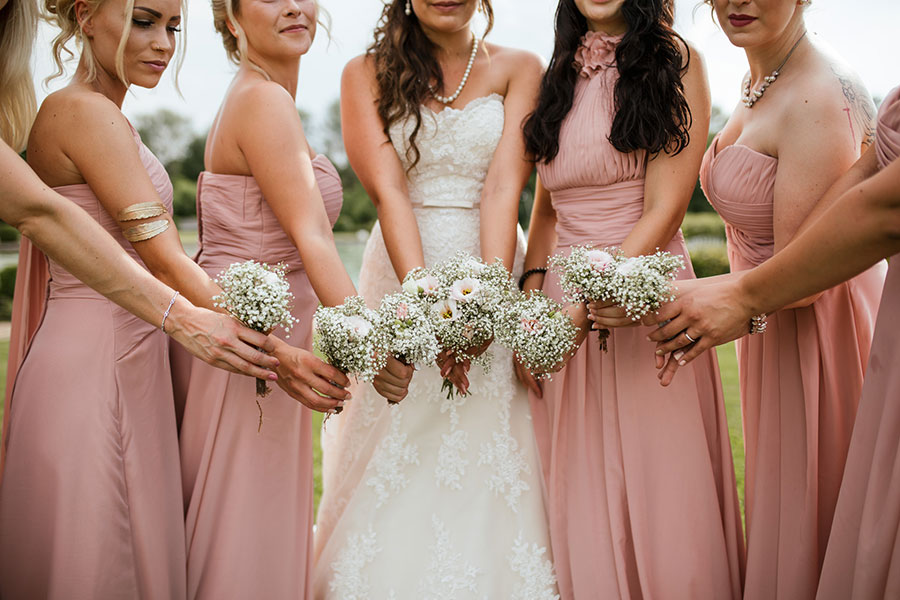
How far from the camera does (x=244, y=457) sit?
12.1ft

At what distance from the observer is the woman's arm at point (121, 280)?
2916 millimetres

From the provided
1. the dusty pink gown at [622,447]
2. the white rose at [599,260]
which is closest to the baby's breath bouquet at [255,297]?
the white rose at [599,260]

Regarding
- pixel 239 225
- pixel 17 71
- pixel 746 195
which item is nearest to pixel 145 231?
pixel 239 225

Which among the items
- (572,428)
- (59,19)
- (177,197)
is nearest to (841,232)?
(572,428)

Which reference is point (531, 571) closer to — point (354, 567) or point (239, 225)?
point (354, 567)

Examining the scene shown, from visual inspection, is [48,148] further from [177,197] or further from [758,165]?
[177,197]

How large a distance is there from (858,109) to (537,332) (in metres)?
1.89

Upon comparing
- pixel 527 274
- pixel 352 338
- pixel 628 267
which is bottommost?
pixel 352 338

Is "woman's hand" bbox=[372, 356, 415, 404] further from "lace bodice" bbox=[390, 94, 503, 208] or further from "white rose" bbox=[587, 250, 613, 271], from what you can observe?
"lace bodice" bbox=[390, 94, 503, 208]

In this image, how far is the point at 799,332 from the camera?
11.9ft

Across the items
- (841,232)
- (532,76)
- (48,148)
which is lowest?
(841,232)

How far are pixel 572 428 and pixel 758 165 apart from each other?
169 centimetres

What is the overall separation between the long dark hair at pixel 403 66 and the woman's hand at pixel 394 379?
4.69 ft

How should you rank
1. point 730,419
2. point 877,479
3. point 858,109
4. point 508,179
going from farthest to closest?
point 730,419, point 508,179, point 858,109, point 877,479
